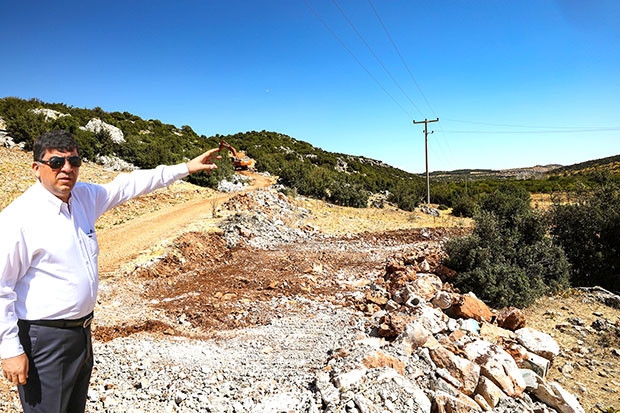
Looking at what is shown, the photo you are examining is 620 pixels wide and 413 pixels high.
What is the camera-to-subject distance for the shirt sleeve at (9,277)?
1.75m

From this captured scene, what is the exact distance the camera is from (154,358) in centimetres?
432

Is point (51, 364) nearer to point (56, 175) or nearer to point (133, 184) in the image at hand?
point (56, 175)

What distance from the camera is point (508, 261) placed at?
7.31 m

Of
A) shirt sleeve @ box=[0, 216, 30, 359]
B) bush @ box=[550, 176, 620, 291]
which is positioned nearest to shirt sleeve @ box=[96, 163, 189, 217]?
shirt sleeve @ box=[0, 216, 30, 359]

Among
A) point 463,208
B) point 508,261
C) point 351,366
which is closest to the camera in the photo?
point 351,366

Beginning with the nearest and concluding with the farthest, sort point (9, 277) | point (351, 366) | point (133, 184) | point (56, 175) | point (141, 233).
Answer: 1. point (9, 277)
2. point (56, 175)
3. point (133, 184)
4. point (351, 366)
5. point (141, 233)

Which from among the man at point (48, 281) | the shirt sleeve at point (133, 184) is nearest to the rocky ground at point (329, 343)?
the man at point (48, 281)

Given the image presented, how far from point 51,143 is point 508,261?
7.86m

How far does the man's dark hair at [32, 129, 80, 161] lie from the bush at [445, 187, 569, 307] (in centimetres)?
681

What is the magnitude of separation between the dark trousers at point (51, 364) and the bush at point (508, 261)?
21.3 feet

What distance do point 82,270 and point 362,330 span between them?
13.6 ft

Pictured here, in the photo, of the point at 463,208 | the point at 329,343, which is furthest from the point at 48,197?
the point at 463,208

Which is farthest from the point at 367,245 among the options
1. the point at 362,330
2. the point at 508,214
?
the point at 362,330

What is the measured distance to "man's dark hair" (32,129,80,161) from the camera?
1.97 metres
